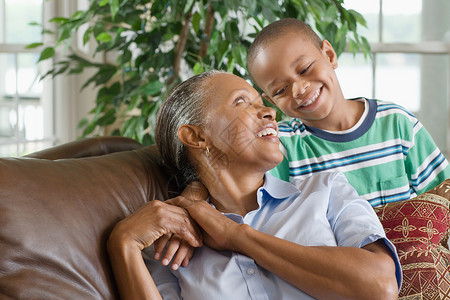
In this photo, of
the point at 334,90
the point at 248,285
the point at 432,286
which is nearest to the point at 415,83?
the point at 334,90

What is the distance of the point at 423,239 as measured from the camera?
4.25 ft

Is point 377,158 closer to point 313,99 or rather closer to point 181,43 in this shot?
Answer: point 313,99

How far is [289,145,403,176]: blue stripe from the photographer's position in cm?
165

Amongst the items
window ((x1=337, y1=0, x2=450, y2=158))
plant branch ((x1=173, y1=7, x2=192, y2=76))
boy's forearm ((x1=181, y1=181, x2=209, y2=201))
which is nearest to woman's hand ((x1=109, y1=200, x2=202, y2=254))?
boy's forearm ((x1=181, y1=181, x2=209, y2=201))

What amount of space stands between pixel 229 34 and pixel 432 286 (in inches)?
50.7

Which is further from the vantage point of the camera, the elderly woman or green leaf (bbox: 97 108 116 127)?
green leaf (bbox: 97 108 116 127)

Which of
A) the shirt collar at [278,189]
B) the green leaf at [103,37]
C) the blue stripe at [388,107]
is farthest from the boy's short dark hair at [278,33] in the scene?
the green leaf at [103,37]

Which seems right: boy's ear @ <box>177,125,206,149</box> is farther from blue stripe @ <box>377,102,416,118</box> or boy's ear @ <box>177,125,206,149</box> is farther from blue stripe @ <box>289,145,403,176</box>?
blue stripe @ <box>377,102,416,118</box>

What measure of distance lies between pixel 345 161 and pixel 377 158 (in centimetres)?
10

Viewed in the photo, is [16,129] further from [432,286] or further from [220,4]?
[432,286]

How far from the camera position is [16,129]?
9.39 ft

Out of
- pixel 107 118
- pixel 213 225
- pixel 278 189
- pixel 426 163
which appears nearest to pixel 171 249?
pixel 213 225

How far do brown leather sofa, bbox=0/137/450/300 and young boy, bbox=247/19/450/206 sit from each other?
249mm

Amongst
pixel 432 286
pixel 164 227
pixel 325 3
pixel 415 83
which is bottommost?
pixel 432 286
